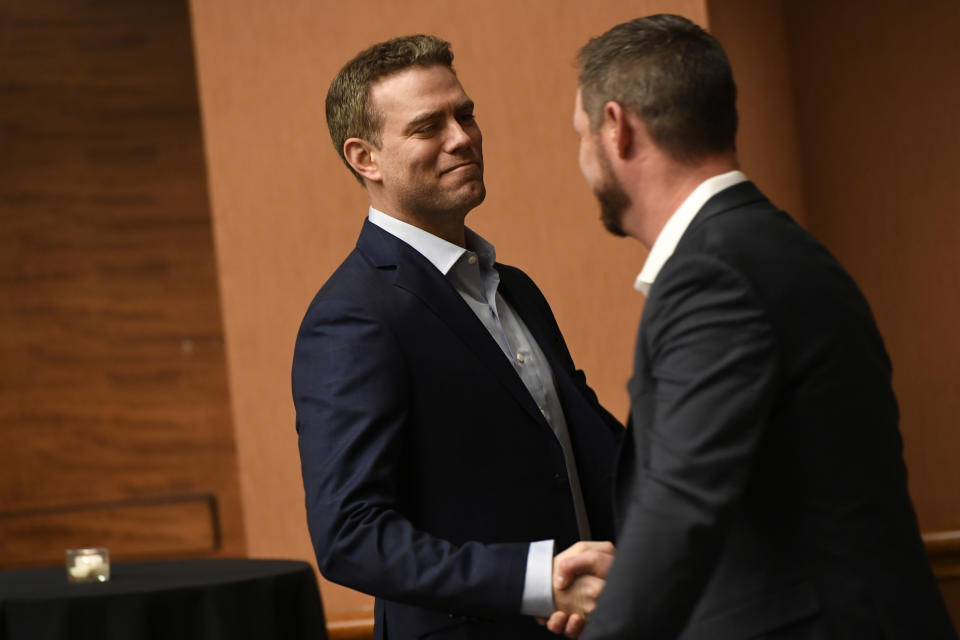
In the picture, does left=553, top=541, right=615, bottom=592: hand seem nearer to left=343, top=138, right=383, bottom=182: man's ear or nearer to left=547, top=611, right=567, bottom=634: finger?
left=547, top=611, right=567, bottom=634: finger

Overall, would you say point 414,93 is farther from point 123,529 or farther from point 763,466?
point 123,529

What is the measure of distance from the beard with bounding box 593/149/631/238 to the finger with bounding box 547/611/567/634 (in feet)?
1.71

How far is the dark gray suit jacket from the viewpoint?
109cm

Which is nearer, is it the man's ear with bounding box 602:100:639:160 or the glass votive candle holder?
the man's ear with bounding box 602:100:639:160

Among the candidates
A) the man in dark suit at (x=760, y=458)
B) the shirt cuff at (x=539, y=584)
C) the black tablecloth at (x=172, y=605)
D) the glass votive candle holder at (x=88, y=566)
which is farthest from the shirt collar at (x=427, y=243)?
the glass votive candle holder at (x=88, y=566)

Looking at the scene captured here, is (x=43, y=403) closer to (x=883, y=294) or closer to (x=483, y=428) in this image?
(x=883, y=294)

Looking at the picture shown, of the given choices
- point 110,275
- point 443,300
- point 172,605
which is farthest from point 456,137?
point 110,275

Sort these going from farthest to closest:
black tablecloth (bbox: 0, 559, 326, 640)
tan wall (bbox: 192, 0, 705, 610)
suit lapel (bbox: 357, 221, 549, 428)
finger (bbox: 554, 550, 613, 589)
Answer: tan wall (bbox: 192, 0, 705, 610)
black tablecloth (bbox: 0, 559, 326, 640)
suit lapel (bbox: 357, 221, 549, 428)
finger (bbox: 554, 550, 613, 589)

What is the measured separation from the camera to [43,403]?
19.3 feet

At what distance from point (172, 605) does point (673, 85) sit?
1.96 m

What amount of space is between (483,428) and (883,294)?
8.17 ft

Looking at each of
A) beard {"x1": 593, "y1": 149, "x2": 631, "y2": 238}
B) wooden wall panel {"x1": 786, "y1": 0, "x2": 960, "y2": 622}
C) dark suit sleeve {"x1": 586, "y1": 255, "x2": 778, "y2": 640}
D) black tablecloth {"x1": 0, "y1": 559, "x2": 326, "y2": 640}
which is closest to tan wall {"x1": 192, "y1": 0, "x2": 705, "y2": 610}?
black tablecloth {"x1": 0, "y1": 559, "x2": 326, "y2": 640}

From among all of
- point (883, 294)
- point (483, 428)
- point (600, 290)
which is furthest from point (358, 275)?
point (883, 294)

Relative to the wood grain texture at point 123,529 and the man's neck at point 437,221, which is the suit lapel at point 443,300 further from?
the wood grain texture at point 123,529
